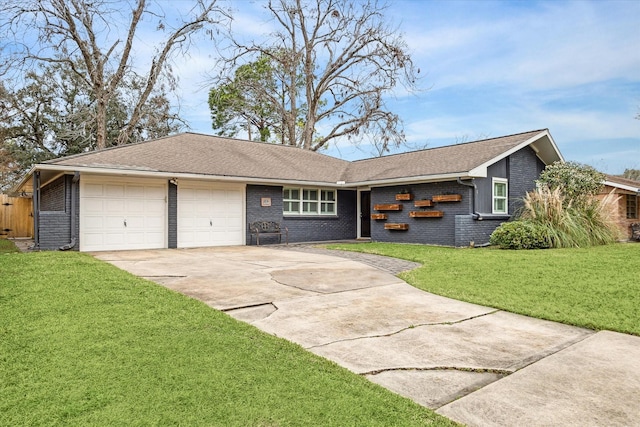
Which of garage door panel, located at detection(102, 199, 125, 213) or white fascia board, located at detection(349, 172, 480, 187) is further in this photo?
white fascia board, located at detection(349, 172, 480, 187)

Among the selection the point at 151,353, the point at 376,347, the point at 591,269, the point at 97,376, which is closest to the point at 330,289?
the point at 376,347

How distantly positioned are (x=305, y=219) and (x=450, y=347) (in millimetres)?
12152

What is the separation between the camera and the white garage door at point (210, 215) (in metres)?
13.0

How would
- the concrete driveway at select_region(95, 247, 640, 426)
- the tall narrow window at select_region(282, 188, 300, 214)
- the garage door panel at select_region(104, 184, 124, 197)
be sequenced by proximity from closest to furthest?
the concrete driveway at select_region(95, 247, 640, 426), the garage door panel at select_region(104, 184, 124, 197), the tall narrow window at select_region(282, 188, 300, 214)

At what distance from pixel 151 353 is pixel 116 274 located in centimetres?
400

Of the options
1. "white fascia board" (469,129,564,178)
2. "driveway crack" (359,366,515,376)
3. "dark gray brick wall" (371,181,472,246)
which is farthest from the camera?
"dark gray brick wall" (371,181,472,246)

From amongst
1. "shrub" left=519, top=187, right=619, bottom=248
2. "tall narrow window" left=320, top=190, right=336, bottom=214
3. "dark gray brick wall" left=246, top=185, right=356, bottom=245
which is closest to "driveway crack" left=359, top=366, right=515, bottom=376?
"shrub" left=519, top=187, right=619, bottom=248

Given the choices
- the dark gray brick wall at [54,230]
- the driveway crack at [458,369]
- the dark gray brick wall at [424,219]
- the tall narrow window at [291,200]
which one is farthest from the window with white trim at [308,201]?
the driveway crack at [458,369]

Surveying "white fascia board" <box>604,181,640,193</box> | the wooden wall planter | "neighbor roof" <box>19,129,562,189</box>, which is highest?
"neighbor roof" <box>19,129,562,189</box>

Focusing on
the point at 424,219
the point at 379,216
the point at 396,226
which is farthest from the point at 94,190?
the point at 424,219

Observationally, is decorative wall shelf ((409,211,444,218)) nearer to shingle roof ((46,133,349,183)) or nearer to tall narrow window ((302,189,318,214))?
shingle roof ((46,133,349,183))

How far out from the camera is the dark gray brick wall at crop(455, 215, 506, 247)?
12.6 metres

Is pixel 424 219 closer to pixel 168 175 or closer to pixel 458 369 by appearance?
pixel 168 175

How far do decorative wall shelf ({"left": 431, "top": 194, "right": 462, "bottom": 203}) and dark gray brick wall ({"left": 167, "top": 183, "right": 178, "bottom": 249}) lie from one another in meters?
8.43
